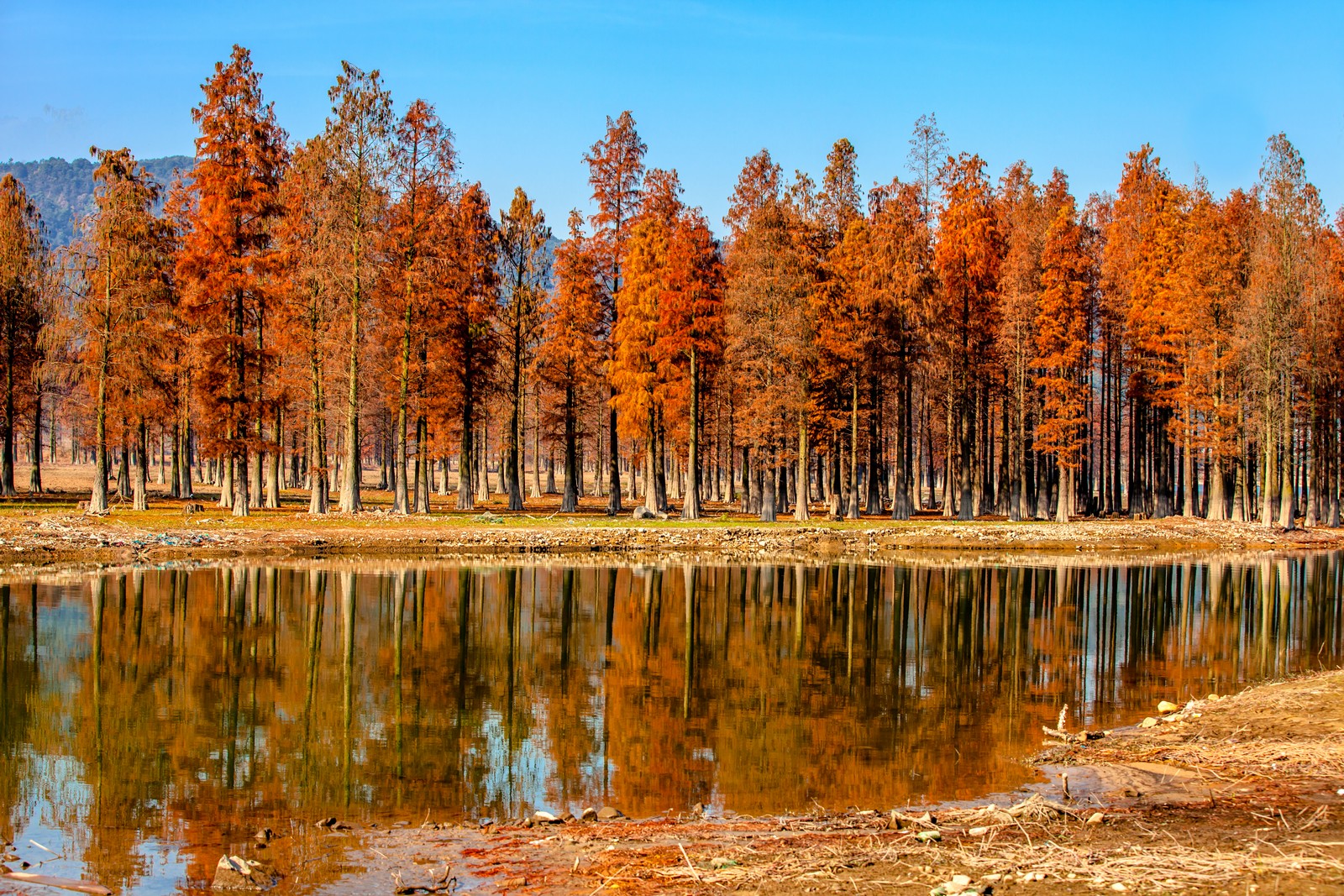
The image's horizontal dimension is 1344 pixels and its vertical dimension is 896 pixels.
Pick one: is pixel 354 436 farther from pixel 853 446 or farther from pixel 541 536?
pixel 853 446

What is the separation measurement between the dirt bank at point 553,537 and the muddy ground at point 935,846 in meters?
27.8

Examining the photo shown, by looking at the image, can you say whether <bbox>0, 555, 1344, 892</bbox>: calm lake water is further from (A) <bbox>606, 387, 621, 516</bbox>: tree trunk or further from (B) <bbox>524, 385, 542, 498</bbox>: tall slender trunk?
(B) <bbox>524, 385, 542, 498</bbox>: tall slender trunk

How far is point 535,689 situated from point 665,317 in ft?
110

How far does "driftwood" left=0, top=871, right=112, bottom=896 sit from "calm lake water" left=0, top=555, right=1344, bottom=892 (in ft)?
1.38

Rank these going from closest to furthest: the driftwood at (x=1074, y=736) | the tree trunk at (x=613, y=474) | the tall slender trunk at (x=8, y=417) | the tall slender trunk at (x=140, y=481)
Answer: the driftwood at (x=1074, y=736), the tall slender trunk at (x=140, y=481), the tall slender trunk at (x=8, y=417), the tree trunk at (x=613, y=474)

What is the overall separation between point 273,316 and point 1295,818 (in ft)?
153

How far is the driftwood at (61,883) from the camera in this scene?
306 inches

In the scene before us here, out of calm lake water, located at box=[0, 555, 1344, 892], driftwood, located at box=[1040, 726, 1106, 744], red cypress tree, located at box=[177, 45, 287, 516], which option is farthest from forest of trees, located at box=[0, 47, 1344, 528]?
driftwood, located at box=[1040, 726, 1106, 744]

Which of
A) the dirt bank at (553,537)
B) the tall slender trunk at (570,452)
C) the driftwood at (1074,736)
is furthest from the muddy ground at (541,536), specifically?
the driftwood at (1074,736)

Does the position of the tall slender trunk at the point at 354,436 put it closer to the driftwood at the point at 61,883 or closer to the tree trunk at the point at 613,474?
the tree trunk at the point at 613,474

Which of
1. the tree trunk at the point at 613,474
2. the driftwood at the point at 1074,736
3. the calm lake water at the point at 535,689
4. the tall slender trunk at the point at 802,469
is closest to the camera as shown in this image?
the calm lake water at the point at 535,689

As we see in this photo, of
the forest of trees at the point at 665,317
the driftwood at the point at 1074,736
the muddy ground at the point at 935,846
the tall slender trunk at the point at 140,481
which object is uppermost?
the forest of trees at the point at 665,317

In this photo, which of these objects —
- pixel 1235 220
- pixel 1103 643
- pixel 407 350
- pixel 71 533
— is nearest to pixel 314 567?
pixel 71 533

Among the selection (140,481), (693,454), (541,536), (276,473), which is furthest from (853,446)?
(140,481)
